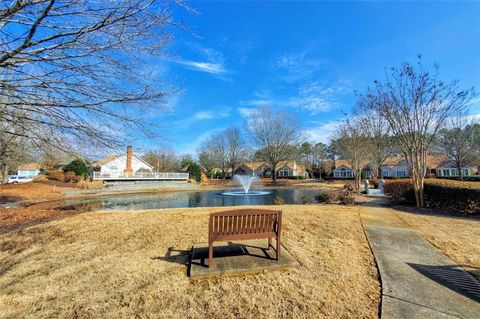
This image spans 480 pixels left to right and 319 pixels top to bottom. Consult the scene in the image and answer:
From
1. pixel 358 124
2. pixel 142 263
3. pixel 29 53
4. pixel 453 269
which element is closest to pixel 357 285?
pixel 453 269

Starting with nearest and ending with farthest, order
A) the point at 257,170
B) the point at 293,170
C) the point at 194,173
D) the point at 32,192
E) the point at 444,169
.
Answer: the point at 32,192 → the point at 194,173 → the point at 444,169 → the point at 293,170 → the point at 257,170

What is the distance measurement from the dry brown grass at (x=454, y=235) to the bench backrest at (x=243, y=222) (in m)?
3.33

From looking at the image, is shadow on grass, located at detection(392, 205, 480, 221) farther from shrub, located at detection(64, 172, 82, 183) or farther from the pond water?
shrub, located at detection(64, 172, 82, 183)

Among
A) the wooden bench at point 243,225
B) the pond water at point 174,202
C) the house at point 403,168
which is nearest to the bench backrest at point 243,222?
the wooden bench at point 243,225

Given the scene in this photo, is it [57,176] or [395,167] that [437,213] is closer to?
[57,176]

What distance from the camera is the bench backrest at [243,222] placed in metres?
3.86

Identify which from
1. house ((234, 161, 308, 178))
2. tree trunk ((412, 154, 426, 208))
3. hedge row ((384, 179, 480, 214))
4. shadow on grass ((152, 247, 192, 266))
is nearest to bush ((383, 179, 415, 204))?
hedge row ((384, 179, 480, 214))

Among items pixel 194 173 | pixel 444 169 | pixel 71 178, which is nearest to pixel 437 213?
pixel 71 178

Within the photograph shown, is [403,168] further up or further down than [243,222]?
further up

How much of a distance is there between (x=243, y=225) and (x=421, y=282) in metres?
2.79

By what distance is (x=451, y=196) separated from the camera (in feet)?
30.8

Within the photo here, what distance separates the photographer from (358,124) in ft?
68.6

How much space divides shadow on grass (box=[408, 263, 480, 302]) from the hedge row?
6.70 metres

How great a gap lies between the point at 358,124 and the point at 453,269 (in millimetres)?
19035
